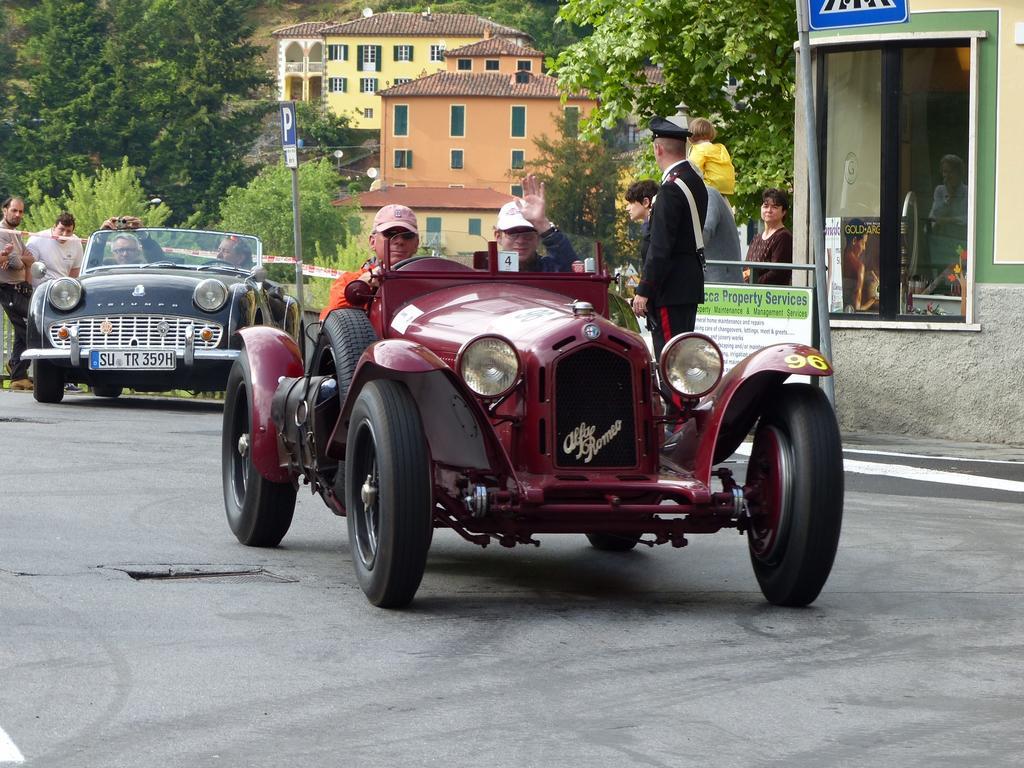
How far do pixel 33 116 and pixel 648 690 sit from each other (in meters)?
120

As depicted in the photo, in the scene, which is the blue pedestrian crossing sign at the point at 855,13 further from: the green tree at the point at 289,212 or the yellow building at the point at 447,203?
the yellow building at the point at 447,203

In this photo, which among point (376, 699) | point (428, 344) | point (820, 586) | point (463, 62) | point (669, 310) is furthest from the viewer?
point (463, 62)

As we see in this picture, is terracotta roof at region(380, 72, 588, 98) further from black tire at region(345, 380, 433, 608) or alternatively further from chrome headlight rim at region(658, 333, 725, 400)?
black tire at region(345, 380, 433, 608)

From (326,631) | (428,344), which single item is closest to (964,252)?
(428,344)

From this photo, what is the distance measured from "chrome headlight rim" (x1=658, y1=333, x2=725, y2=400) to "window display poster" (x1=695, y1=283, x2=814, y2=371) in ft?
20.4

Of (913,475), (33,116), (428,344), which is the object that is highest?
(33,116)

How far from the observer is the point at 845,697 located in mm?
5352

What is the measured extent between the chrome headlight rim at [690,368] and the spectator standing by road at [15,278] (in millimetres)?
12803

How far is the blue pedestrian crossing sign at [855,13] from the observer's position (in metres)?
11.7

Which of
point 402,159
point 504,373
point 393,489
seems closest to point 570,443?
point 504,373

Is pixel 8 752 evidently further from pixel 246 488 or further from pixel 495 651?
pixel 246 488

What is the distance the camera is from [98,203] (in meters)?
108

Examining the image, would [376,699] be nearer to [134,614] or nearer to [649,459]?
[134,614]

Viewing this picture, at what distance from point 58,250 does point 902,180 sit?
918cm
